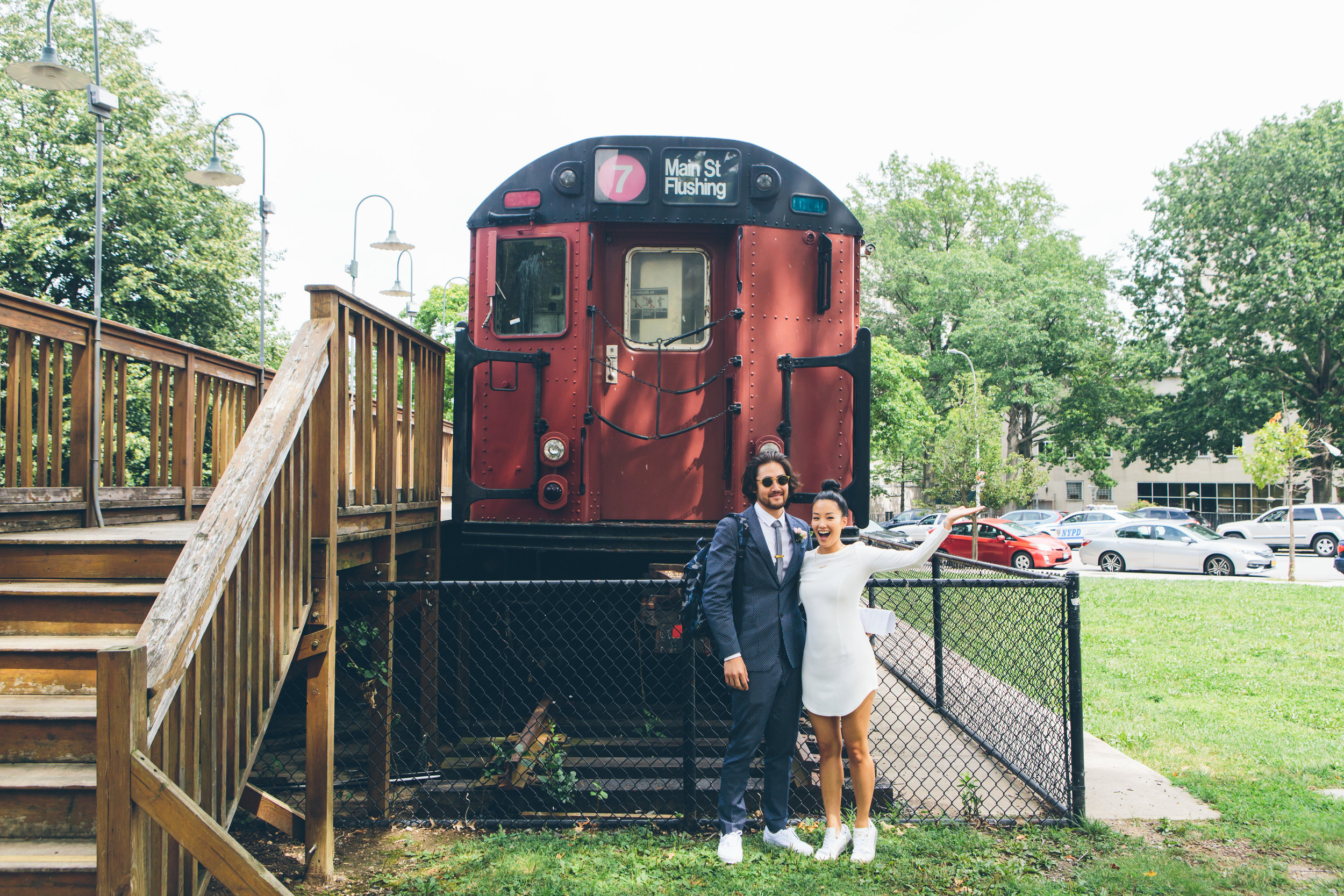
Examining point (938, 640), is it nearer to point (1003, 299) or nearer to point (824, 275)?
point (824, 275)

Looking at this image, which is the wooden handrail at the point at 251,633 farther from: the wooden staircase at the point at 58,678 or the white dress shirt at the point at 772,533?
the white dress shirt at the point at 772,533

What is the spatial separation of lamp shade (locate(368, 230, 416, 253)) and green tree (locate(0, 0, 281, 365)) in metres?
11.6

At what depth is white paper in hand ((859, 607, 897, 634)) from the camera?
4.21 metres

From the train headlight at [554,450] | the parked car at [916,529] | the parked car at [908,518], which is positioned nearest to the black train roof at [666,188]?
the train headlight at [554,450]

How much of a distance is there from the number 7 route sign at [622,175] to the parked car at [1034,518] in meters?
28.5

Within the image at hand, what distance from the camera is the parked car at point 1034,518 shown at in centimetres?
3145

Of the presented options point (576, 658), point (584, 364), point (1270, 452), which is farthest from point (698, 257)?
point (1270, 452)

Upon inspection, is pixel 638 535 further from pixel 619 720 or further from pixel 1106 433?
pixel 1106 433

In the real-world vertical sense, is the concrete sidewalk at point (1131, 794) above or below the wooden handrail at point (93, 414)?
below

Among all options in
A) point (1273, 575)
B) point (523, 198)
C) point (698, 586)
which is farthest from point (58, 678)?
point (1273, 575)

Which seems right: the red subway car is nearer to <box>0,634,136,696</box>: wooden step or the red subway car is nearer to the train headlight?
the train headlight

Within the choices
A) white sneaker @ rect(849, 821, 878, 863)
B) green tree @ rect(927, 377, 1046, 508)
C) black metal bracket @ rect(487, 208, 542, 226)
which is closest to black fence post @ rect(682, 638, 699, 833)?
white sneaker @ rect(849, 821, 878, 863)

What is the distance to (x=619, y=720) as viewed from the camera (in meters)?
5.99

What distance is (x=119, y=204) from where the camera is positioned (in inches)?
927
